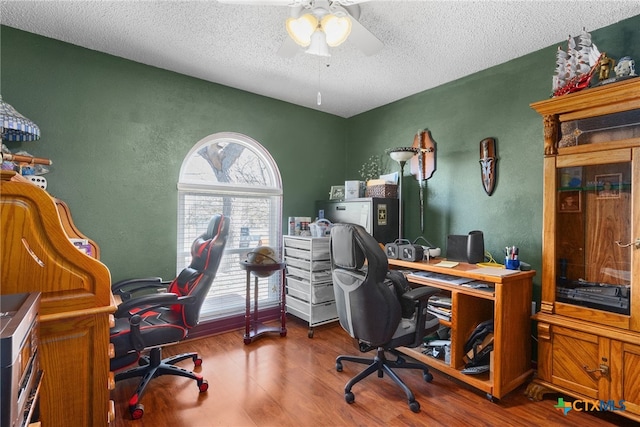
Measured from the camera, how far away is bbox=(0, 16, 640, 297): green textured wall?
2393mm

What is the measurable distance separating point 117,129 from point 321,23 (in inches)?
80.6

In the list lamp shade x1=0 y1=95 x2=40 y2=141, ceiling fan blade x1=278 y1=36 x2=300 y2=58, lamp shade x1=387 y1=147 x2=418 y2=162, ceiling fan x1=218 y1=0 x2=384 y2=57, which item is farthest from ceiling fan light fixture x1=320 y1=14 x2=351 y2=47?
lamp shade x1=0 y1=95 x2=40 y2=141

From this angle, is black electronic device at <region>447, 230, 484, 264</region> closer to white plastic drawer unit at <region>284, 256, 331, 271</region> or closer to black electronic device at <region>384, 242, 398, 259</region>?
black electronic device at <region>384, 242, 398, 259</region>

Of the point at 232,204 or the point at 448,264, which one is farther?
the point at 232,204

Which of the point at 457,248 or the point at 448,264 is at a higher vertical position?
→ the point at 457,248

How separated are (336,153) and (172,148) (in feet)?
6.65

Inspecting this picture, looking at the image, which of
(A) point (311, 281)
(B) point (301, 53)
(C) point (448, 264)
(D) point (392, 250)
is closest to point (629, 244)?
(C) point (448, 264)

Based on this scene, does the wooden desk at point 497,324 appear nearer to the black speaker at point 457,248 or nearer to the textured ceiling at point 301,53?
the black speaker at point 457,248

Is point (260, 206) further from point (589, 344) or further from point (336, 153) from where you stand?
point (589, 344)

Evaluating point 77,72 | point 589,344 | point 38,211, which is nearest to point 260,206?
point 77,72

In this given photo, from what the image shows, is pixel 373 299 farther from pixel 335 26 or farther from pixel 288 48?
pixel 288 48

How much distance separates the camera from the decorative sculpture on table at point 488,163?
2750 millimetres

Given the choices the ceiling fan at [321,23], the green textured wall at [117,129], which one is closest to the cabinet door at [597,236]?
the ceiling fan at [321,23]

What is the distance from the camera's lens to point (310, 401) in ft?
6.77
